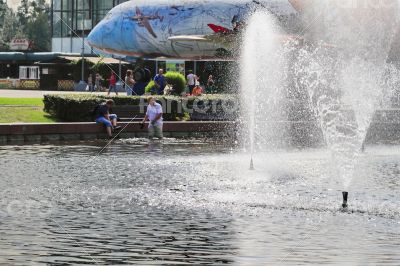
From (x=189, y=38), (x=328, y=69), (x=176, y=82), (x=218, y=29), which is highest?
(x=218, y=29)

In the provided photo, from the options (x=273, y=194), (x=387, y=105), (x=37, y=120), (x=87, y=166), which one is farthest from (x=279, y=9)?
(x=273, y=194)

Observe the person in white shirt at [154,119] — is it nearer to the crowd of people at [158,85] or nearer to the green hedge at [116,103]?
the green hedge at [116,103]

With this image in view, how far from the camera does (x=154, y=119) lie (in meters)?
33.9

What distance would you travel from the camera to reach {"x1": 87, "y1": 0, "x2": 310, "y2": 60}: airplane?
5353 cm

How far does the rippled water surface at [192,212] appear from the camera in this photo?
11891 mm

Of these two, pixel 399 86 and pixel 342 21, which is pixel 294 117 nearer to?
pixel 342 21

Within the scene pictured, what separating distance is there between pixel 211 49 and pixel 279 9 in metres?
4.53

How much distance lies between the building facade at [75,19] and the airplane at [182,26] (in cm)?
4530

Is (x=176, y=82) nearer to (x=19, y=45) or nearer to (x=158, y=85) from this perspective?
(x=158, y=85)

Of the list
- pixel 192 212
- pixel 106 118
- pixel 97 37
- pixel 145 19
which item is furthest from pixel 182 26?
pixel 192 212

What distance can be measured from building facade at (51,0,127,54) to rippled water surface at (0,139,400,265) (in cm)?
8121

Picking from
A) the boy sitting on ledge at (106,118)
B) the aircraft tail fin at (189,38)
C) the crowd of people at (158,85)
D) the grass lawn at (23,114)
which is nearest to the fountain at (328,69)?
the aircraft tail fin at (189,38)

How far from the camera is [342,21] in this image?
5291 centimetres

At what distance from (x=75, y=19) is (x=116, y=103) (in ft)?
230
